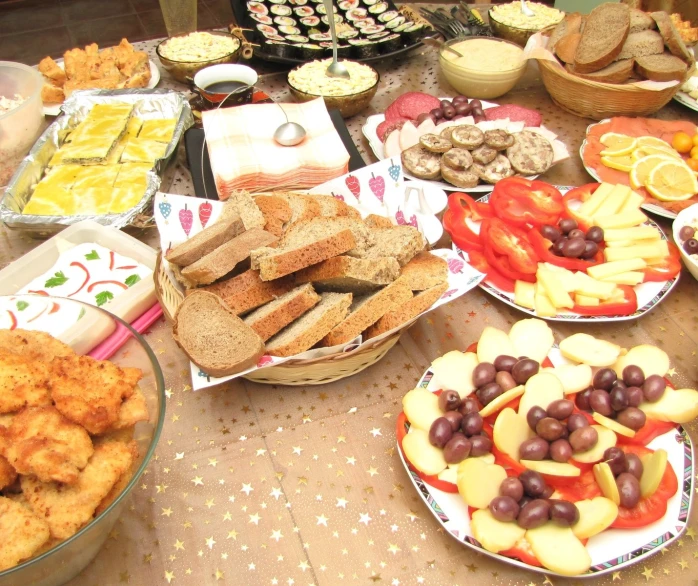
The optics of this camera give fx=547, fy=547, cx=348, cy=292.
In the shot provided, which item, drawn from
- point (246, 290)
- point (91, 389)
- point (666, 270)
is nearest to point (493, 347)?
point (246, 290)

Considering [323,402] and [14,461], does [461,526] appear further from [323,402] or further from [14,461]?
[14,461]

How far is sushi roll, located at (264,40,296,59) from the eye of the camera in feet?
9.53

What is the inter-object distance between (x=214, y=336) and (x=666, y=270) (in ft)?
5.11

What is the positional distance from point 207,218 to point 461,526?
51.9 inches

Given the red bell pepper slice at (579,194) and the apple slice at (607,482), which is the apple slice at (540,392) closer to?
the apple slice at (607,482)

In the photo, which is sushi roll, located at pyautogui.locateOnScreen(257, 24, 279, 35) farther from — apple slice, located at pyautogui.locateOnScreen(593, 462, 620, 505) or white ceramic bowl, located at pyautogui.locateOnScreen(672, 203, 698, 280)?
apple slice, located at pyautogui.locateOnScreen(593, 462, 620, 505)

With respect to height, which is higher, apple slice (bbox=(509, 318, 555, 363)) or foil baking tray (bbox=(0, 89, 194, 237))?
foil baking tray (bbox=(0, 89, 194, 237))

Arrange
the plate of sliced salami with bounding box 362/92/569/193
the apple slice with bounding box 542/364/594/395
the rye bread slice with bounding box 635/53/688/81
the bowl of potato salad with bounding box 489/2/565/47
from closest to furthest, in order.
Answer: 1. the apple slice with bounding box 542/364/594/395
2. the plate of sliced salami with bounding box 362/92/569/193
3. the rye bread slice with bounding box 635/53/688/81
4. the bowl of potato salad with bounding box 489/2/565/47

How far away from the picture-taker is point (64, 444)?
1125mm

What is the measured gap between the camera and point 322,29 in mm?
3209

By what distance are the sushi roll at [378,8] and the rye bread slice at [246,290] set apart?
2.32m

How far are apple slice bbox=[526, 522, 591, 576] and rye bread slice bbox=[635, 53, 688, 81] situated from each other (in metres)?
2.33

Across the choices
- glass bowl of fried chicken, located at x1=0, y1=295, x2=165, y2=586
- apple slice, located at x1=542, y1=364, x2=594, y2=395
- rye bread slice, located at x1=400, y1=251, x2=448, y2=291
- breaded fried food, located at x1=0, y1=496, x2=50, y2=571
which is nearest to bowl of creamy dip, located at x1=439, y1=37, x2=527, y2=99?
rye bread slice, located at x1=400, y1=251, x2=448, y2=291

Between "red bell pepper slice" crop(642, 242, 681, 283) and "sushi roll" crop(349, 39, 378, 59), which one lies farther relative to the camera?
"sushi roll" crop(349, 39, 378, 59)
